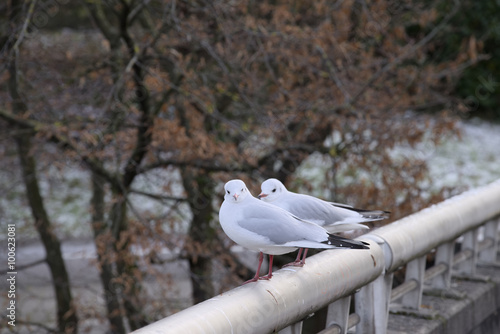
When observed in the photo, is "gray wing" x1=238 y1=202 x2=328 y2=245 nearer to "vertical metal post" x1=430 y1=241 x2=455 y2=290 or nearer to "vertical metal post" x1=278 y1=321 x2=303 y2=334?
"vertical metal post" x1=278 y1=321 x2=303 y2=334

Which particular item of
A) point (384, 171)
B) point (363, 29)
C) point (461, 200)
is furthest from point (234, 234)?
point (363, 29)

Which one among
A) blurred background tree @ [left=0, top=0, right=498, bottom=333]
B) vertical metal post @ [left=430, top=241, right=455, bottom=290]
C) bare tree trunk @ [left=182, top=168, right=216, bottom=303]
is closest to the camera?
vertical metal post @ [left=430, top=241, right=455, bottom=290]

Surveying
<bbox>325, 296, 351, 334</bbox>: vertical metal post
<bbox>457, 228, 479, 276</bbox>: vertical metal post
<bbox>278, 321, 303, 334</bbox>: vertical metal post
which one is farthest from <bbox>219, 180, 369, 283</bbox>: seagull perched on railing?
<bbox>457, 228, 479, 276</bbox>: vertical metal post

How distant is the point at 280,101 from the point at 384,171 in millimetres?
1320

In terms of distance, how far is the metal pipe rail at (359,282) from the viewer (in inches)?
89.8

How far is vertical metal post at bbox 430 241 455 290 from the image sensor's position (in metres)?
4.27

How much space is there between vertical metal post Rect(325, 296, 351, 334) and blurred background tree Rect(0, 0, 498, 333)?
3099 mm

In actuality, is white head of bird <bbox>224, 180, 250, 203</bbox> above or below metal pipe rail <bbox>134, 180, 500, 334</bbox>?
above

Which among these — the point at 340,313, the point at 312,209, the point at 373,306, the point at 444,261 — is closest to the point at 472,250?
the point at 444,261

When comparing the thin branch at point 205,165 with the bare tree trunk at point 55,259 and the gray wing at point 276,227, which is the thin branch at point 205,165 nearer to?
the bare tree trunk at point 55,259

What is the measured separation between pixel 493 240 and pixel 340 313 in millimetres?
2494

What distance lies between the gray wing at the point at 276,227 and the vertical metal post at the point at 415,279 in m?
1.48

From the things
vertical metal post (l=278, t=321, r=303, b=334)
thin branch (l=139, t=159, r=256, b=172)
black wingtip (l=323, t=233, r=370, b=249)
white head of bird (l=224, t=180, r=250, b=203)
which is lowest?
vertical metal post (l=278, t=321, r=303, b=334)

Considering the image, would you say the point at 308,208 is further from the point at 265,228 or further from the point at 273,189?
the point at 265,228
